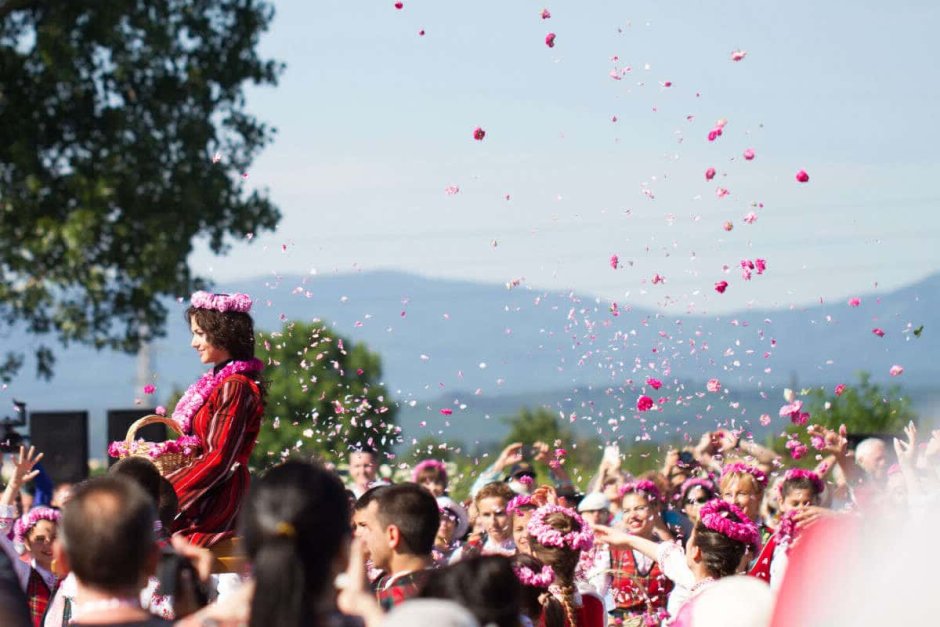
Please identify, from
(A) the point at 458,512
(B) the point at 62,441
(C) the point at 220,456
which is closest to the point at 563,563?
(C) the point at 220,456

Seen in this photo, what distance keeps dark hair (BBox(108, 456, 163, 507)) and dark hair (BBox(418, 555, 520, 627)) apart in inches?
64.9

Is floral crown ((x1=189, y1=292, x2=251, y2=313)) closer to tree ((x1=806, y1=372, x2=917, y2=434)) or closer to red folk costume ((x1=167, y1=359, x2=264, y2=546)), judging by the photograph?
red folk costume ((x1=167, y1=359, x2=264, y2=546))

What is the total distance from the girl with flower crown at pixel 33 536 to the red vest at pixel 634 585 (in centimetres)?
304

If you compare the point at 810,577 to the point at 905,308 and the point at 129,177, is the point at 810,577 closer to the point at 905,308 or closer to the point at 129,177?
the point at 905,308

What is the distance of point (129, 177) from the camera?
67.7 feet

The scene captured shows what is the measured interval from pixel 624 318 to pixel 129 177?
13004 millimetres

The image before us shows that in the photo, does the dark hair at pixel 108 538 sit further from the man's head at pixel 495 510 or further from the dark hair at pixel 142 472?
the man's head at pixel 495 510

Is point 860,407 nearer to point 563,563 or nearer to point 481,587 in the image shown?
point 563,563

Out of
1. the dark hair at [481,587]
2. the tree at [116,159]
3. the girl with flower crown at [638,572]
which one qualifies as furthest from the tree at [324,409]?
the tree at [116,159]

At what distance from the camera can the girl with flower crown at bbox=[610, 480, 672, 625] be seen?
814cm

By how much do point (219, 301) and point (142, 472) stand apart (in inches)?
37.5

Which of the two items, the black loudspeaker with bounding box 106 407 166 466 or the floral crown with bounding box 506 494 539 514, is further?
the black loudspeaker with bounding box 106 407 166 466

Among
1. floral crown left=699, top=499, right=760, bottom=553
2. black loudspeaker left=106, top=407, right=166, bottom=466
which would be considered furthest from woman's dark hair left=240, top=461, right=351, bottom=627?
black loudspeaker left=106, top=407, right=166, bottom=466

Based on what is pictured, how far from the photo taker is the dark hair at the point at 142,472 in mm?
5430
